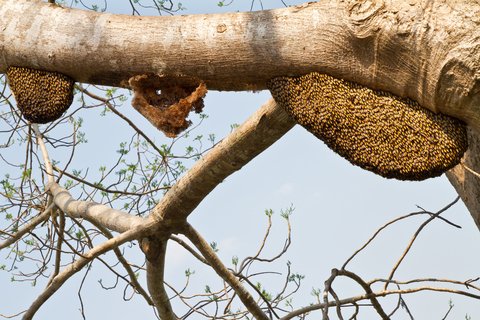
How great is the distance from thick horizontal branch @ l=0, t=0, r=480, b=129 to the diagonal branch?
511mm

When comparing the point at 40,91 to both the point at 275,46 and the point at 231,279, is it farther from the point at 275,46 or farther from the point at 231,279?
the point at 231,279

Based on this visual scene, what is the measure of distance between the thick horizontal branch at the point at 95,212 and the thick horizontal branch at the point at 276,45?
1.44 metres

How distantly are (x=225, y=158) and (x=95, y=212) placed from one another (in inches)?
51.5

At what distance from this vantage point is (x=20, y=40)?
2.40 metres

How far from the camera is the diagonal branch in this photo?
112 inches

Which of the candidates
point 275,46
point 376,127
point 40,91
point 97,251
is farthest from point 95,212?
point 376,127

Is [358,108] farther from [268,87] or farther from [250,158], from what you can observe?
[250,158]

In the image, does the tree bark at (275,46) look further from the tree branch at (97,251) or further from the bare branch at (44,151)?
the bare branch at (44,151)

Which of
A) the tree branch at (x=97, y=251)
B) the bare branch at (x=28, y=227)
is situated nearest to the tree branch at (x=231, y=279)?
the tree branch at (x=97, y=251)

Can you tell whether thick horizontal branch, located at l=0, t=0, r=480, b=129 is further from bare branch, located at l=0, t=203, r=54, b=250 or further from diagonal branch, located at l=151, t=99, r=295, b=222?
bare branch, located at l=0, t=203, r=54, b=250

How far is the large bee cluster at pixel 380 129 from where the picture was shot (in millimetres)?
2162

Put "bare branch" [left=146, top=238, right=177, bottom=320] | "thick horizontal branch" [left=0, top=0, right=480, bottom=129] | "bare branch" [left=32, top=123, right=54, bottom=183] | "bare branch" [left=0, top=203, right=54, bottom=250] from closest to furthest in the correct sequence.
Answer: "thick horizontal branch" [left=0, top=0, right=480, bottom=129] < "bare branch" [left=146, top=238, right=177, bottom=320] < "bare branch" [left=0, top=203, right=54, bottom=250] < "bare branch" [left=32, top=123, right=54, bottom=183]

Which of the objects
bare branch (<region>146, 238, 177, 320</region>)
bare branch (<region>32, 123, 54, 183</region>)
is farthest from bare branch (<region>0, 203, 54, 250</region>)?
bare branch (<region>146, 238, 177, 320</region>)

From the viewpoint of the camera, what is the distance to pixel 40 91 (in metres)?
2.44
